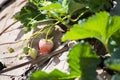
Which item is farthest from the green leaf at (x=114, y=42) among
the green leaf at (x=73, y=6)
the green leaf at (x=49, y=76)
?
the green leaf at (x=73, y=6)

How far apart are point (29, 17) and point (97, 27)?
62cm

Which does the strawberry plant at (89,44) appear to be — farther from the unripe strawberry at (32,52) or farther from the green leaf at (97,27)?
the unripe strawberry at (32,52)

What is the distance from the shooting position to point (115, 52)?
34.1 inches

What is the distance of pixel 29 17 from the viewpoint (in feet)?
4.66

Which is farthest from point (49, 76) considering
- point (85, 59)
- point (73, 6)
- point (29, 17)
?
point (29, 17)

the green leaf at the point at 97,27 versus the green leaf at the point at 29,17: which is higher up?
the green leaf at the point at 29,17

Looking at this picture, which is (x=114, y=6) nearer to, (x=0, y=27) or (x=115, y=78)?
(x=115, y=78)

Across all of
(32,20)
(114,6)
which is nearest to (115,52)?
(114,6)

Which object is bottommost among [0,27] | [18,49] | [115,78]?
→ [115,78]

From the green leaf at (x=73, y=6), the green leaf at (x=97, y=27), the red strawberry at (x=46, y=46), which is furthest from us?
the red strawberry at (x=46, y=46)

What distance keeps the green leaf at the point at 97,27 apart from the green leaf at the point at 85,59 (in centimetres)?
3

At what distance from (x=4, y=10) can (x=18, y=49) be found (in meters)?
0.51

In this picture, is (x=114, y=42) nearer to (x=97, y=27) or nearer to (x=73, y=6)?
(x=97, y=27)

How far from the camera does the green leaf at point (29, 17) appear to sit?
1375mm
